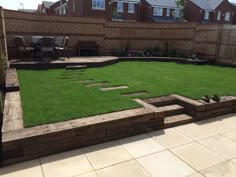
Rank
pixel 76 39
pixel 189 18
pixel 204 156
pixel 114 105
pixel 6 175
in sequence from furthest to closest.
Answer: pixel 189 18 < pixel 76 39 < pixel 114 105 < pixel 204 156 < pixel 6 175

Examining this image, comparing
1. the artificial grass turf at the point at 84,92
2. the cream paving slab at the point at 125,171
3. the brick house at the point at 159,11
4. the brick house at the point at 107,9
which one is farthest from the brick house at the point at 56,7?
the cream paving slab at the point at 125,171

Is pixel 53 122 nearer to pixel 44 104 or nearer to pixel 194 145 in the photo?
pixel 44 104

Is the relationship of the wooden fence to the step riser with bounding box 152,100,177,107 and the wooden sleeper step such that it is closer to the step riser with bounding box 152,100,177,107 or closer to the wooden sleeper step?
the step riser with bounding box 152,100,177,107

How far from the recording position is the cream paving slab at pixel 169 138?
9.80 ft

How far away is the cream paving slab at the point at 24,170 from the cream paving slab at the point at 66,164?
0.22ft

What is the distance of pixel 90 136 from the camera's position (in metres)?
2.87

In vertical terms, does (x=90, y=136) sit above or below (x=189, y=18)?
below

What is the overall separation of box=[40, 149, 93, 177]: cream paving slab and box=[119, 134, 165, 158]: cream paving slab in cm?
62

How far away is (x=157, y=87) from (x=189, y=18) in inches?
1193

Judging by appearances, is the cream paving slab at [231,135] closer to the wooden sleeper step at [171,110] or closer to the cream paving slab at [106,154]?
the wooden sleeper step at [171,110]

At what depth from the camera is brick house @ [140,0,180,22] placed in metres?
27.3

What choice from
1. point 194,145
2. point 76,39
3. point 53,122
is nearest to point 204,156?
point 194,145

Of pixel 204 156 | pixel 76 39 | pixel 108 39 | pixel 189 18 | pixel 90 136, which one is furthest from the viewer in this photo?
pixel 189 18

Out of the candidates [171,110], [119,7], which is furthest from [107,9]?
[171,110]
